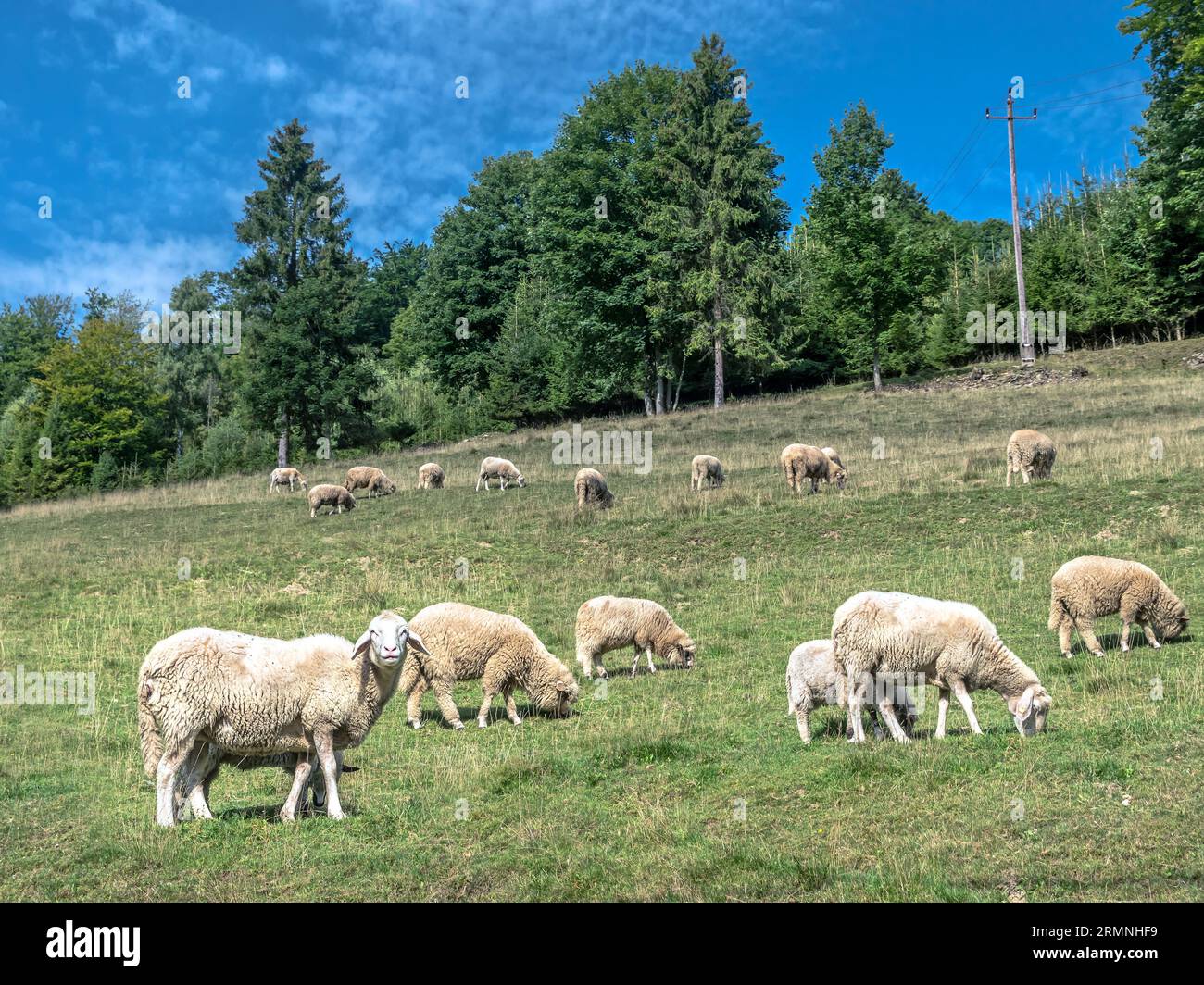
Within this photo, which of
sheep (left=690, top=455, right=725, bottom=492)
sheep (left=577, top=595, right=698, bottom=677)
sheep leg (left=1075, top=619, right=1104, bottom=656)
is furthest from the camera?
sheep (left=690, top=455, right=725, bottom=492)

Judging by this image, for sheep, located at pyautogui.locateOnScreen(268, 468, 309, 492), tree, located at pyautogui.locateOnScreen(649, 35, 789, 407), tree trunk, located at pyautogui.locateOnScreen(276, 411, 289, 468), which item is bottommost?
sheep, located at pyautogui.locateOnScreen(268, 468, 309, 492)

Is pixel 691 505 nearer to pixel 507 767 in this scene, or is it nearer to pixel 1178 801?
pixel 507 767

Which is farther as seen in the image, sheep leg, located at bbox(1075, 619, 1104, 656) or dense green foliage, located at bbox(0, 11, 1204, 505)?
dense green foliage, located at bbox(0, 11, 1204, 505)

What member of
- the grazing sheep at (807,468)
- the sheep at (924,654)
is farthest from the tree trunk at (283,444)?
the sheep at (924,654)

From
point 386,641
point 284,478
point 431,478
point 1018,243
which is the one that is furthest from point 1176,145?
point 386,641

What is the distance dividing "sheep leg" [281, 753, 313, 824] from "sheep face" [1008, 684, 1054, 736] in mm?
7971

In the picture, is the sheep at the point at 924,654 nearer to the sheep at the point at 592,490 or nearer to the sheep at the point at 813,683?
the sheep at the point at 813,683

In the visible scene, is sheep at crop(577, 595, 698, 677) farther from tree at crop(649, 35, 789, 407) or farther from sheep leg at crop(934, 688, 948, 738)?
tree at crop(649, 35, 789, 407)

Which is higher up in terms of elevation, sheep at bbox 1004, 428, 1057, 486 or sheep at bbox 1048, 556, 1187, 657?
sheep at bbox 1004, 428, 1057, 486

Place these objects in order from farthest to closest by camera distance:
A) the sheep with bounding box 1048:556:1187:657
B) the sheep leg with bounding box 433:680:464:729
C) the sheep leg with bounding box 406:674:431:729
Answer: the sheep with bounding box 1048:556:1187:657 < the sheep leg with bounding box 406:674:431:729 < the sheep leg with bounding box 433:680:464:729

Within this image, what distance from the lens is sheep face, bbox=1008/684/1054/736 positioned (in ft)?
38.9

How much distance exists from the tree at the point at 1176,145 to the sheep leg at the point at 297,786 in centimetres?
3547

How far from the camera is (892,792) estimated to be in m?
9.92

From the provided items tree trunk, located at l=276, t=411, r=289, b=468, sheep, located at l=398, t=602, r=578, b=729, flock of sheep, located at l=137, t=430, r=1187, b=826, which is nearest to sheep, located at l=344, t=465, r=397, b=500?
tree trunk, located at l=276, t=411, r=289, b=468
